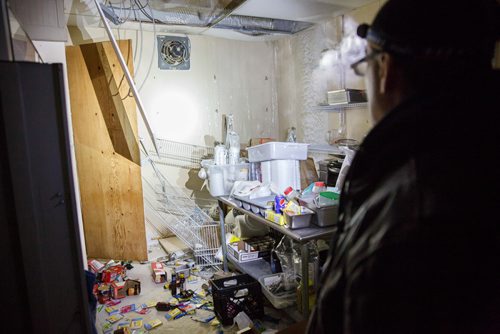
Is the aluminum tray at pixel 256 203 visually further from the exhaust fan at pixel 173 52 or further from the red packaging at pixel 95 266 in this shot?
the exhaust fan at pixel 173 52

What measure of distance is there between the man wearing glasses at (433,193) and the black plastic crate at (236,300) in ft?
5.11

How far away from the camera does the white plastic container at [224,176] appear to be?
254 centimetres

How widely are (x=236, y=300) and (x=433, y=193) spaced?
5.86 feet

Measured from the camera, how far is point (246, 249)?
2.41 m

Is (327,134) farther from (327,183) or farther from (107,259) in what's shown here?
(107,259)

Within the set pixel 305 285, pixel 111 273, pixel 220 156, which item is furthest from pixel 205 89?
pixel 305 285

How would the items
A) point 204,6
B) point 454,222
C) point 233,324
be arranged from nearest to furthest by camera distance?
point 454,222, point 233,324, point 204,6

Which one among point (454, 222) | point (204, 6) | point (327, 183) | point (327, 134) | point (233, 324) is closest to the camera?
point (454, 222)

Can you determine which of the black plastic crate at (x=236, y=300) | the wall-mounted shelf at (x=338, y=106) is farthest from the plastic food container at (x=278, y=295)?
the wall-mounted shelf at (x=338, y=106)

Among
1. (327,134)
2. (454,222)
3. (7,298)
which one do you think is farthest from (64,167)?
(327,134)

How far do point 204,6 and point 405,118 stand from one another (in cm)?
247

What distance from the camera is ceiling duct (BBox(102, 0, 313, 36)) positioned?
8.27 ft

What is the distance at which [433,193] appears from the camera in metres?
0.48

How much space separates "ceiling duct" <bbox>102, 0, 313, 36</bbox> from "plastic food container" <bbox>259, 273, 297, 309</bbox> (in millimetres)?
1921
